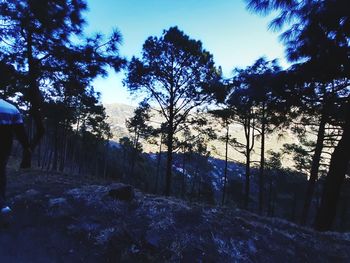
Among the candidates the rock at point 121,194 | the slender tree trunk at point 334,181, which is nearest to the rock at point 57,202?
the rock at point 121,194

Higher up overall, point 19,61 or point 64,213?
point 19,61

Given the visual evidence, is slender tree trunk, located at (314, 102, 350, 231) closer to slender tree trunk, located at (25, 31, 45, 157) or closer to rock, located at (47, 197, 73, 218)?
rock, located at (47, 197, 73, 218)

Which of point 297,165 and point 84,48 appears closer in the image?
point 84,48

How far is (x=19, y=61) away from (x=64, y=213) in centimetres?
610

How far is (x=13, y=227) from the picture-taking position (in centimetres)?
418

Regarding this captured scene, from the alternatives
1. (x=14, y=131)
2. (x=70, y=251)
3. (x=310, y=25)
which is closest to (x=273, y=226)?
(x=70, y=251)

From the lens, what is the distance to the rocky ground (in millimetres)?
3738

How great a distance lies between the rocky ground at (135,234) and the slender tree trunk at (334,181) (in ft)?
2.06

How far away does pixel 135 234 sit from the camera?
4.11 metres

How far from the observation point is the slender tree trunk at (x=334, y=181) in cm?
596

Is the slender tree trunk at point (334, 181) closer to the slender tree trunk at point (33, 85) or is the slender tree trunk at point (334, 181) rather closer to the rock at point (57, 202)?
the rock at point (57, 202)

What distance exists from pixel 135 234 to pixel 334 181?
422 centimetres

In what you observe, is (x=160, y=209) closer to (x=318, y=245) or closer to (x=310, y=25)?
(x=318, y=245)

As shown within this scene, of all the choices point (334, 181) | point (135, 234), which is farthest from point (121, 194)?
point (334, 181)
